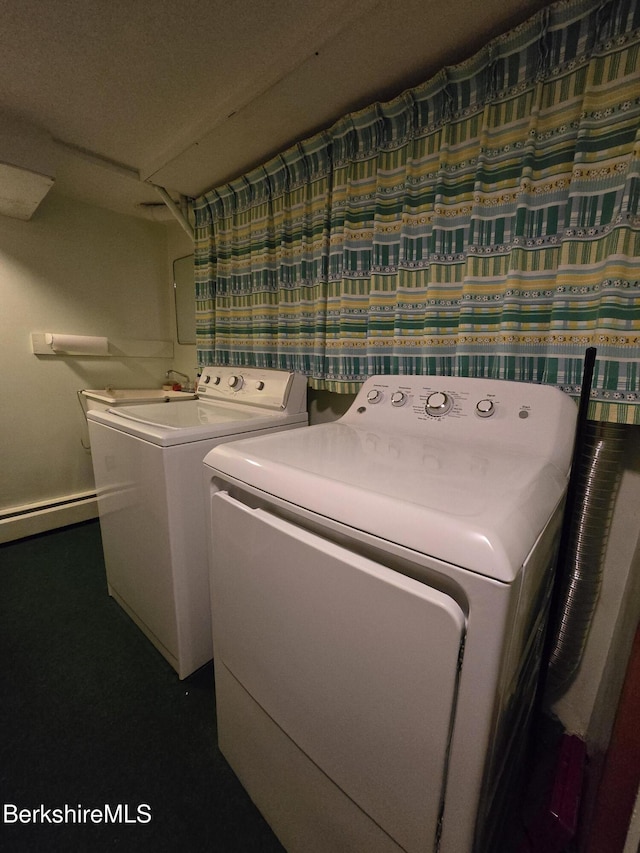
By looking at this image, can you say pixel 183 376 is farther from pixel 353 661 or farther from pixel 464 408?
pixel 353 661

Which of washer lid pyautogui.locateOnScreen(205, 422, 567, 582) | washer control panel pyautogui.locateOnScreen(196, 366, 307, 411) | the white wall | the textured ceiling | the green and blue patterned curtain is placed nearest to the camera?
washer lid pyautogui.locateOnScreen(205, 422, 567, 582)

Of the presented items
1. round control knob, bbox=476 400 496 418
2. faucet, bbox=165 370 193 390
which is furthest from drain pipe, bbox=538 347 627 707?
faucet, bbox=165 370 193 390

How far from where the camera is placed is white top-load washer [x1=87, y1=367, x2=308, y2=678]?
119 centimetres

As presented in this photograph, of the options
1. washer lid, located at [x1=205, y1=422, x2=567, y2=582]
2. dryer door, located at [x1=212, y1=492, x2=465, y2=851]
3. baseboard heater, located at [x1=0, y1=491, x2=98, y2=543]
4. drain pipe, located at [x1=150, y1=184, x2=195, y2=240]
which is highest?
drain pipe, located at [x1=150, y1=184, x2=195, y2=240]

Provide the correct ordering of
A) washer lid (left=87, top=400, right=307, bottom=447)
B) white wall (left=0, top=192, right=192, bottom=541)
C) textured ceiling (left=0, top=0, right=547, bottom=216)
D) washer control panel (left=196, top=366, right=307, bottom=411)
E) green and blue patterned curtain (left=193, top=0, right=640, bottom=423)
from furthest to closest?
white wall (left=0, top=192, right=192, bottom=541) → washer control panel (left=196, top=366, right=307, bottom=411) → washer lid (left=87, top=400, right=307, bottom=447) → textured ceiling (left=0, top=0, right=547, bottom=216) → green and blue patterned curtain (left=193, top=0, right=640, bottom=423)

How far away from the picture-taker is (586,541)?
3.23ft

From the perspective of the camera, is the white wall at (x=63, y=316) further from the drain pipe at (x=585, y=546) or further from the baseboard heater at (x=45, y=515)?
the drain pipe at (x=585, y=546)

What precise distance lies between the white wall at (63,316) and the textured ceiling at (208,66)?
2.53 ft

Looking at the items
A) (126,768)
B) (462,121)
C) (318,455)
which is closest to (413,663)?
(318,455)

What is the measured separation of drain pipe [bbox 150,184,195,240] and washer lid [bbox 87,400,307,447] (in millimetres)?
1277

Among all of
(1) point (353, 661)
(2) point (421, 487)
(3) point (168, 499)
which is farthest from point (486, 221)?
(3) point (168, 499)

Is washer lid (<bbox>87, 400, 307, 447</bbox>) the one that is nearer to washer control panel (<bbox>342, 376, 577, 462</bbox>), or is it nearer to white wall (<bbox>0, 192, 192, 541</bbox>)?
washer control panel (<bbox>342, 376, 577, 462</bbox>)

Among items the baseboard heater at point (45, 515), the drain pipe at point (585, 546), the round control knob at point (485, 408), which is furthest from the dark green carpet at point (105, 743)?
the round control knob at point (485, 408)

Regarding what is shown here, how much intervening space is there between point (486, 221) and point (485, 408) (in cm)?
61
